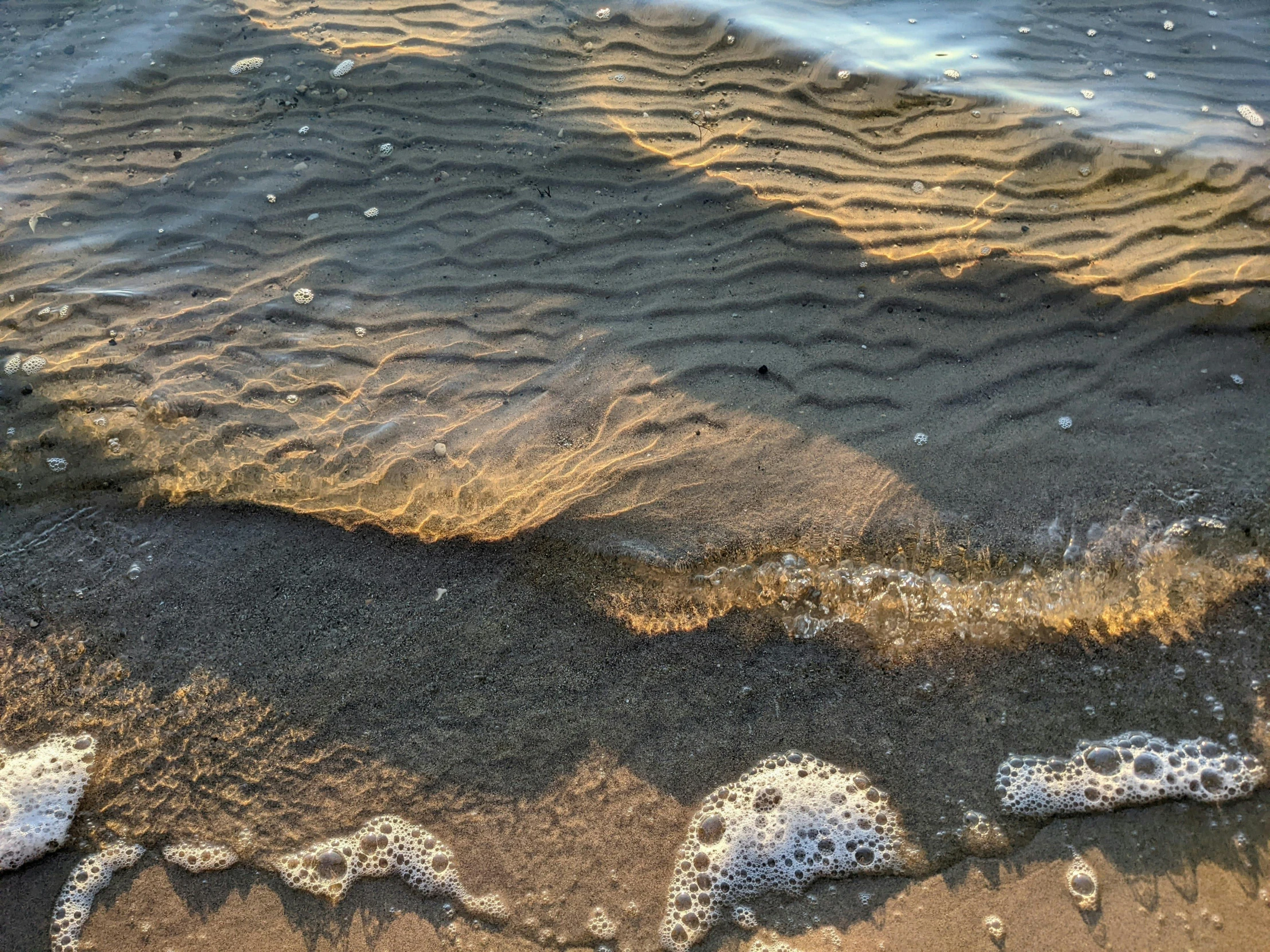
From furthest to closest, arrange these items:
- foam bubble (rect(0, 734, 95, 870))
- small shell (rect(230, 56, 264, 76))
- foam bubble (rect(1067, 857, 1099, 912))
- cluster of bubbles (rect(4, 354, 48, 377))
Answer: small shell (rect(230, 56, 264, 76)) < cluster of bubbles (rect(4, 354, 48, 377)) < foam bubble (rect(0, 734, 95, 870)) < foam bubble (rect(1067, 857, 1099, 912))

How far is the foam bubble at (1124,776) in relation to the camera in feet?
9.59

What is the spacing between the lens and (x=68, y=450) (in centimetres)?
392

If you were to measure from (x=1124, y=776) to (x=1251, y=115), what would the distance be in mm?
4026

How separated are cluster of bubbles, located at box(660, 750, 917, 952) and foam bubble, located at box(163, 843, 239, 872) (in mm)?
1630

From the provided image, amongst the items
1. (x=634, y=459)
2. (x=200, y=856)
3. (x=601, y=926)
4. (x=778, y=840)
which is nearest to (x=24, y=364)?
(x=200, y=856)

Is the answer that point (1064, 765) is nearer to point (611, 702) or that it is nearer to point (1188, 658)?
point (1188, 658)

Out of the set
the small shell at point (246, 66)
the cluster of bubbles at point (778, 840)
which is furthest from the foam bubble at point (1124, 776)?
the small shell at point (246, 66)

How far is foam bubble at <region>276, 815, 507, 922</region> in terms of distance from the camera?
9.46ft

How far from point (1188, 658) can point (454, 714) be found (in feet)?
9.65

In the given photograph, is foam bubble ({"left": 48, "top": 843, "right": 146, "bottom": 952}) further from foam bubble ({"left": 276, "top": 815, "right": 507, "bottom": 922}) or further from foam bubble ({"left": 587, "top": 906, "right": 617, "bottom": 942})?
foam bubble ({"left": 587, "top": 906, "right": 617, "bottom": 942})

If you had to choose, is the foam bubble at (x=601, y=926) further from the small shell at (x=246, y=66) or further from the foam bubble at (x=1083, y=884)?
the small shell at (x=246, y=66)

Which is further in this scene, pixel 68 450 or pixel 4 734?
pixel 68 450

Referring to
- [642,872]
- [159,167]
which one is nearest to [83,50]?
[159,167]

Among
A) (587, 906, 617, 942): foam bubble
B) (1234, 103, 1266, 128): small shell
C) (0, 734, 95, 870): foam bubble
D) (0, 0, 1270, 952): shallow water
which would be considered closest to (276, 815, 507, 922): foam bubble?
(0, 0, 1270, 952): shallow water
